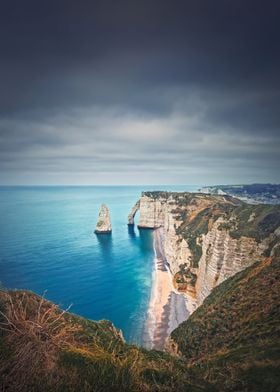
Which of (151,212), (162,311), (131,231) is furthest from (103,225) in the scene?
(162,311)

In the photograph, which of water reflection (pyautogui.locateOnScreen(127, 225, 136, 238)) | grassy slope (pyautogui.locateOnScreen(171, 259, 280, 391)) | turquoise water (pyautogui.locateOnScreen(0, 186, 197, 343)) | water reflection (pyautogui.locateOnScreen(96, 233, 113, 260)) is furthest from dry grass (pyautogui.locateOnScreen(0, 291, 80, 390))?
water reflection (pyautogui.locateOnScreen(127, 225, 136, 238))

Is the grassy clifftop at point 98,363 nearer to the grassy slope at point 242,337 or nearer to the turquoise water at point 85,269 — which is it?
the grassy slope at point 242,337

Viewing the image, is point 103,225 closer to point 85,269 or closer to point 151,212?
point 151,212

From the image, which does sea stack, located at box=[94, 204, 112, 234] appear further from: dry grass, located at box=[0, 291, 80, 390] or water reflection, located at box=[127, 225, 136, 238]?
dry grass, located at box=[0, 291, 80, 390]

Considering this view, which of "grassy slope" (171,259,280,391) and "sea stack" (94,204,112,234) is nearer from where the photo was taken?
"grassy slope" (171,259,280,391)

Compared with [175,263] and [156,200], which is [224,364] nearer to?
[175,263]

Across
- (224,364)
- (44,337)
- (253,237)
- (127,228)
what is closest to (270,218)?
(253,237)
